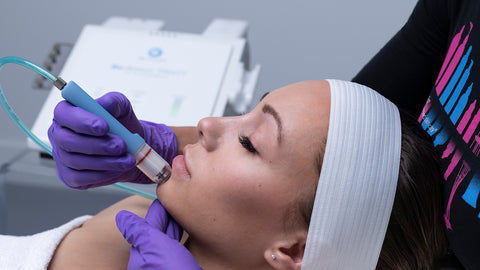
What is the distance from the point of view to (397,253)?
0.99 m

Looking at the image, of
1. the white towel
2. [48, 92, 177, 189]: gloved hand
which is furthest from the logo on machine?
the white towel

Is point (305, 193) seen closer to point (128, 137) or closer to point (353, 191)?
point (353, 191)

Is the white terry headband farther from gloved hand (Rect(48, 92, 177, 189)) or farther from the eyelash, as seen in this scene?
gloved hand (Rect(48, 92, 177, 189))

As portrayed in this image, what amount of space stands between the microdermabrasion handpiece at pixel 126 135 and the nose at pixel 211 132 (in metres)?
0.09

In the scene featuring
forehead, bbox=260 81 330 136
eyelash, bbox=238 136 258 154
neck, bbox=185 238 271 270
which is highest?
forehead, bbox=260 81 330 136

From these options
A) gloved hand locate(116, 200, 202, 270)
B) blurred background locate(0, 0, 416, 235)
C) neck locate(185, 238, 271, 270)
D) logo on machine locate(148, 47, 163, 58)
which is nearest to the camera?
gloved hand locate(116, 200, 202, 270)

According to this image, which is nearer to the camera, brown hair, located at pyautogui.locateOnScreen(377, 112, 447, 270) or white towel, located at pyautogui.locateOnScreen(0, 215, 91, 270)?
Answer: brown hair, located at pyautogui.locateOnScreen(377, 112, 447, 270)

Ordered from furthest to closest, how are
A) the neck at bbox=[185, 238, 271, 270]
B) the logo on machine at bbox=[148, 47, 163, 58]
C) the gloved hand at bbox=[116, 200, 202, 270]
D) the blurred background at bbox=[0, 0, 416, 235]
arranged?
the blurred background at bbox=[0, 0, 416, 235] < the logo on machine at bbox=[148, 47, 163, 58] < the neck at bbox=[185, 238, 271, 270] < the gloved hand at bbox=[116, 200, 202, 270]

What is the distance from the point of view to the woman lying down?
3.13 ft

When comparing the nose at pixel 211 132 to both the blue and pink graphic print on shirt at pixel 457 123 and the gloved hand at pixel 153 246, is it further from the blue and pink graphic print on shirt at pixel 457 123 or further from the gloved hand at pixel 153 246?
the blue and pink graphic print on shirt at pixel 457 123

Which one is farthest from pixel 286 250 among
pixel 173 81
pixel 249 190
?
pixel 173 81

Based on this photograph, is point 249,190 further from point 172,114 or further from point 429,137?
point 172,114

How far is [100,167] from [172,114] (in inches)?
22.7

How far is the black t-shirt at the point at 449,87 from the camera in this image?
0.94 metres
